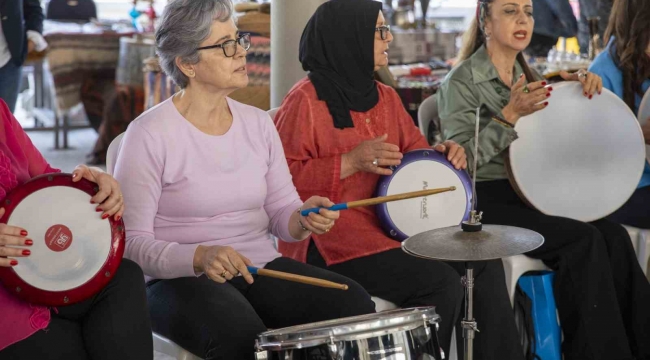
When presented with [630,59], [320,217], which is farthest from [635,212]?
[320,217]

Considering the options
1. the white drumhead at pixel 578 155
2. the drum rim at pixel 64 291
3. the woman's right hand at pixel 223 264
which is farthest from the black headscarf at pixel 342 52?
the drum rim at pixel 64 291

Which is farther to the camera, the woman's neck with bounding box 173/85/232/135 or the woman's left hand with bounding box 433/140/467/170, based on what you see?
the woman's left hand with bounding box 433/140/467/170

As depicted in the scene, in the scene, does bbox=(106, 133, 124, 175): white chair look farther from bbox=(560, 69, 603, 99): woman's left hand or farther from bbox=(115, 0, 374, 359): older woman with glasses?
bbox=(560, 69, 603, 99): woman's left hand

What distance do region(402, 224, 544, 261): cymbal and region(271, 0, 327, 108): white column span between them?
5.03 feet

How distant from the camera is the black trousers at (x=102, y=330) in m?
1.87

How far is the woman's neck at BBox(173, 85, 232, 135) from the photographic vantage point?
2262 mm

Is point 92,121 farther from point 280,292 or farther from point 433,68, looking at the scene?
point 280,292

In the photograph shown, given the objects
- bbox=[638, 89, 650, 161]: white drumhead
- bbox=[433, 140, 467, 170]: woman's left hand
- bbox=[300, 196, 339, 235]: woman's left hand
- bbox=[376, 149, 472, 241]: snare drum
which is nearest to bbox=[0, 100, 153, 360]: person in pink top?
bbox=[300, 196, 339, 235]: woman's left hand

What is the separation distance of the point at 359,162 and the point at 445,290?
43 centimetres

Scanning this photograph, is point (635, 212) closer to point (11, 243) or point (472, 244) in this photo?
point (472, 244)

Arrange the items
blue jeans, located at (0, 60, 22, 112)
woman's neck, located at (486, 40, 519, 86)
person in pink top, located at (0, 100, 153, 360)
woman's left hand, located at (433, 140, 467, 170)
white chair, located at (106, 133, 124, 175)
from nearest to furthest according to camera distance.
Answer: person in pink top, located at (0, 100, 153, 360), white chair, located at (106, 133, 124, 175), woman's left hand, located at (433, 140, 467, 170), woman's neck, located at (486, 40, 519, 86), blue jeans, located at (0, 60, 22, 112)

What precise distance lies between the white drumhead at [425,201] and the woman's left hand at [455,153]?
0.03 metres

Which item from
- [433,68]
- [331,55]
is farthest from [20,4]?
[331,55]

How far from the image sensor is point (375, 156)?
8.09 ft
